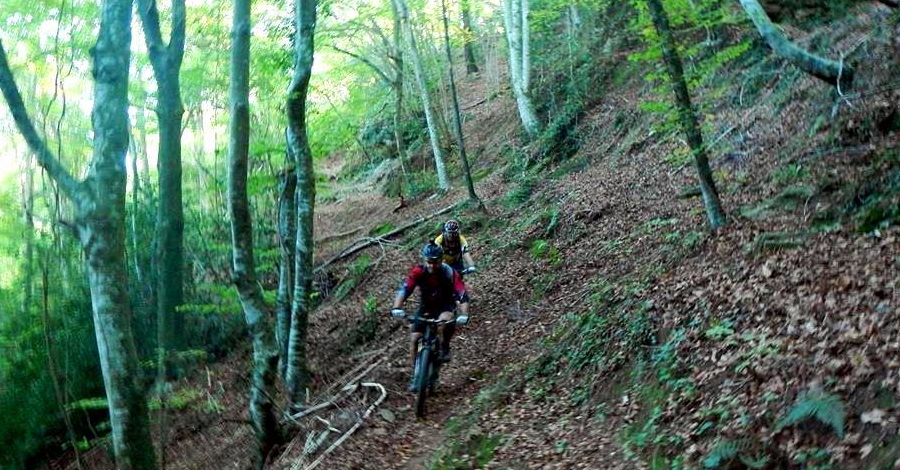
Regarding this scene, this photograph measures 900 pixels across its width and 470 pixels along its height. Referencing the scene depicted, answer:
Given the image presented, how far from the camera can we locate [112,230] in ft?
24.0

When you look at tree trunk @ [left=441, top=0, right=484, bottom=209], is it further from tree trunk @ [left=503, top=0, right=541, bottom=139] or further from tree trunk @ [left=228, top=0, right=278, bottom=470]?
tree trunk @ [left=228, top=0, right=278, bottom=470]

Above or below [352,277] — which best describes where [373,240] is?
above

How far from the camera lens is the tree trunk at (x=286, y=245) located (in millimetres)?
11461

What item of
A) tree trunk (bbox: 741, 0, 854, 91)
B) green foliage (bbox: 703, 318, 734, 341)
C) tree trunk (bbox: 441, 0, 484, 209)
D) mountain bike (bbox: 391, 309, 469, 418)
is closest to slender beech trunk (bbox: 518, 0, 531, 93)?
tree trunk (bbox: 441, 0, 484, 209)

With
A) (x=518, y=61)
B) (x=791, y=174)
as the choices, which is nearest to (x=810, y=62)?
(x=791, y=174)

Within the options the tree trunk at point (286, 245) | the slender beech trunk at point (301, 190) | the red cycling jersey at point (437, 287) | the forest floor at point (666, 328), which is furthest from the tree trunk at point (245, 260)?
the red cycling jersey at point (437, 287)

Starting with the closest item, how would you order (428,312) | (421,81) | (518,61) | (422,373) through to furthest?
(422,373) < (428,312) < (518,61) < (421,81)

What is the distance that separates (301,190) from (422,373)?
351cm

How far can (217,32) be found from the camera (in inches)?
755

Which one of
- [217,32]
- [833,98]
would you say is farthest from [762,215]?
[217,32]

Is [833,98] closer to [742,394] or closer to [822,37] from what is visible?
[822,37]

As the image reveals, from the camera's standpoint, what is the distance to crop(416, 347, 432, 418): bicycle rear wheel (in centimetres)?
914

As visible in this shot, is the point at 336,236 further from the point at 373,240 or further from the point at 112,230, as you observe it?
the point at 112,230

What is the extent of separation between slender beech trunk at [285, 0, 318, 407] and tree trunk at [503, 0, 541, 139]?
37.3ft
